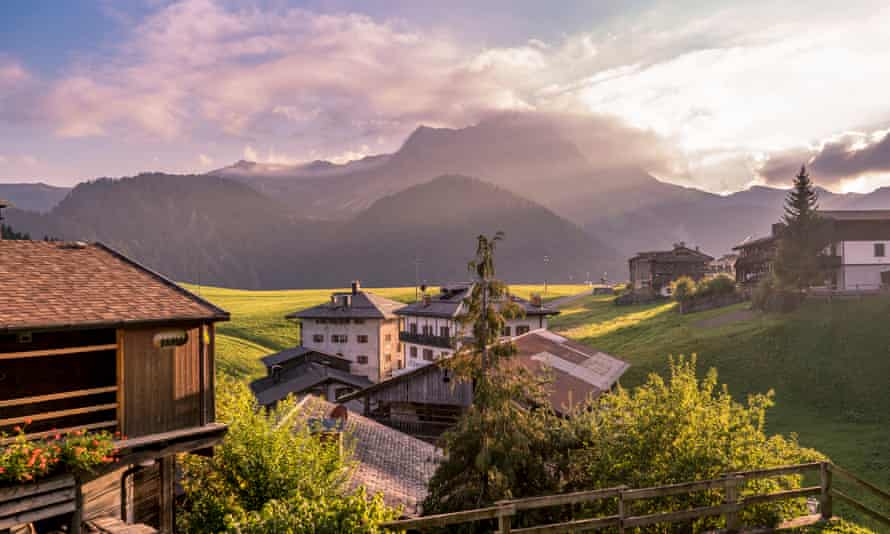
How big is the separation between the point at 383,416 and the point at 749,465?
24.2 m

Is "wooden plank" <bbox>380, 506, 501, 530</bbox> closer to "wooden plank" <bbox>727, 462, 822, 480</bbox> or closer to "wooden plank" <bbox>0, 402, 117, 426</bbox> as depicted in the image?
"wooden plank" <bbox>727, 462, 822, 480</bbox>

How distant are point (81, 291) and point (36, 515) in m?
5.70

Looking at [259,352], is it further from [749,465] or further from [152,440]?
[749,465]

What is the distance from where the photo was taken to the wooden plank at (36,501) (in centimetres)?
1239

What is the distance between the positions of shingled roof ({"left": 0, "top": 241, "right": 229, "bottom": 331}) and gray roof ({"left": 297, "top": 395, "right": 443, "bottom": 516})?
5908 mm

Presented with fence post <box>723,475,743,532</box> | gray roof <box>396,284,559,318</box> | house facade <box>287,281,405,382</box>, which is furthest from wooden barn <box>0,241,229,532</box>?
house facade <box>287,281,405,382</box>

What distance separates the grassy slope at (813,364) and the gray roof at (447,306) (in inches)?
385

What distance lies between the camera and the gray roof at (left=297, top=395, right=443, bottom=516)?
2012 cm

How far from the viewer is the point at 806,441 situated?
1332 inches

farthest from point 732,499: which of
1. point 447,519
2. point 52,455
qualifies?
point 52,455

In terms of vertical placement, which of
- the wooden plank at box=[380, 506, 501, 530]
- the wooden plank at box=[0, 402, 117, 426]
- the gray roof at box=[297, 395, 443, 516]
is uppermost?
the wooden plank at box=[0, 402, 117, 426]

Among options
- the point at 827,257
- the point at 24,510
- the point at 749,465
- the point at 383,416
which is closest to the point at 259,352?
the point at 383,416

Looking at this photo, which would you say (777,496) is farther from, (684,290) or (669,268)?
(669,268)

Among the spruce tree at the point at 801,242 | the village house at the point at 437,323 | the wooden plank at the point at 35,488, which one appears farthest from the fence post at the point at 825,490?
the spruce tree at the point at 801,242
